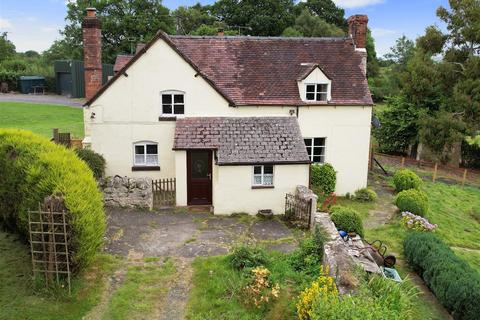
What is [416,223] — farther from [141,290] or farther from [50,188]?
[50,188]

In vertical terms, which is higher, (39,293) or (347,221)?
(347,221)

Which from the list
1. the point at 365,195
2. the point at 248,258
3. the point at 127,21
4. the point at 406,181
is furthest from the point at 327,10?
the point at 248,258

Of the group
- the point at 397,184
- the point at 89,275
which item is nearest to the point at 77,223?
the point at 89,275

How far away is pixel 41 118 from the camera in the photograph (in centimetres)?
4088

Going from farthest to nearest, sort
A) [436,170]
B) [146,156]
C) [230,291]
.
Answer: [436,170] < [146,156] < [230,291]

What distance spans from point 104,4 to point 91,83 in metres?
46.4

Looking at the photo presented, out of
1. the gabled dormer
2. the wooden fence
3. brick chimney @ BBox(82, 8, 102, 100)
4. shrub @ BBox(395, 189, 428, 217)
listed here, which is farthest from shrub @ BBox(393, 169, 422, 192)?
brick chimney @ BBox(82, 8, 102, 100)

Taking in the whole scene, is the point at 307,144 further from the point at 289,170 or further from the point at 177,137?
the point at 177,137

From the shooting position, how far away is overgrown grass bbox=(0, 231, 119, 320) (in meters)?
11.0

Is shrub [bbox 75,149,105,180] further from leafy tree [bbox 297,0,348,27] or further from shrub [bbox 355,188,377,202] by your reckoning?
leafy tree [bbox 297,0,348,27]

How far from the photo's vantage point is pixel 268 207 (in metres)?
19.9

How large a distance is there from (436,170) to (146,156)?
2288 cm

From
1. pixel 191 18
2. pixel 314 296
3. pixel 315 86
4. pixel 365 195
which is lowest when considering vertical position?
pixel 365 195

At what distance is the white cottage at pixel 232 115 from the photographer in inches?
781
